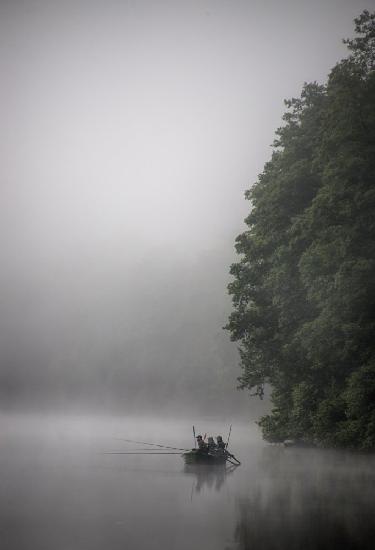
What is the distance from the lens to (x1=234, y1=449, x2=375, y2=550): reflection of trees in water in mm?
13102

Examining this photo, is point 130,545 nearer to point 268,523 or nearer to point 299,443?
point 268,523

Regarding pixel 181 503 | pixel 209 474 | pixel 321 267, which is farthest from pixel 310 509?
pixel 321 267

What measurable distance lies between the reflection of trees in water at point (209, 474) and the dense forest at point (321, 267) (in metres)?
5.36

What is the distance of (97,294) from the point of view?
148 m

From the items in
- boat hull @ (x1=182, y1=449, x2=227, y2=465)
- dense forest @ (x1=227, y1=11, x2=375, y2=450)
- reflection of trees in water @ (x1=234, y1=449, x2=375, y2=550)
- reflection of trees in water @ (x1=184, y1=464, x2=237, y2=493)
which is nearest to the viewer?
reflection of trees in water @ (x1=234, y1=449, x2=375, y2=550)

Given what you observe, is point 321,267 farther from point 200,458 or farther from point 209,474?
point 200,458

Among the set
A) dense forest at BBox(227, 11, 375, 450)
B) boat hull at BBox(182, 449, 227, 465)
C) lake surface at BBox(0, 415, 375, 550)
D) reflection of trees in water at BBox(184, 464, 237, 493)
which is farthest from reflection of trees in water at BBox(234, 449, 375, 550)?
boat hull at BBox(182, 449, 227, 465)

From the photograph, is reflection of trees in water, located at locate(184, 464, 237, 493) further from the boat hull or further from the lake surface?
the boat hull

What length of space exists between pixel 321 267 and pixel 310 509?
1285 centimetres

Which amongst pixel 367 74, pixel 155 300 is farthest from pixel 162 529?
pixel 155 300

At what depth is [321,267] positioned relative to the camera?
1044 inches

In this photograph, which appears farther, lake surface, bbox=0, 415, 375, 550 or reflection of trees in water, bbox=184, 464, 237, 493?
reflection of trees in water, bbox=184, 464, 237, 493

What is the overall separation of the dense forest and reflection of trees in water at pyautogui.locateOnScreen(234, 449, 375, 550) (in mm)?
2568

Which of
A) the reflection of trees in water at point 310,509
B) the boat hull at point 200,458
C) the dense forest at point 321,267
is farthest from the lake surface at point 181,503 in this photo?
the dense forest at point 321,267
